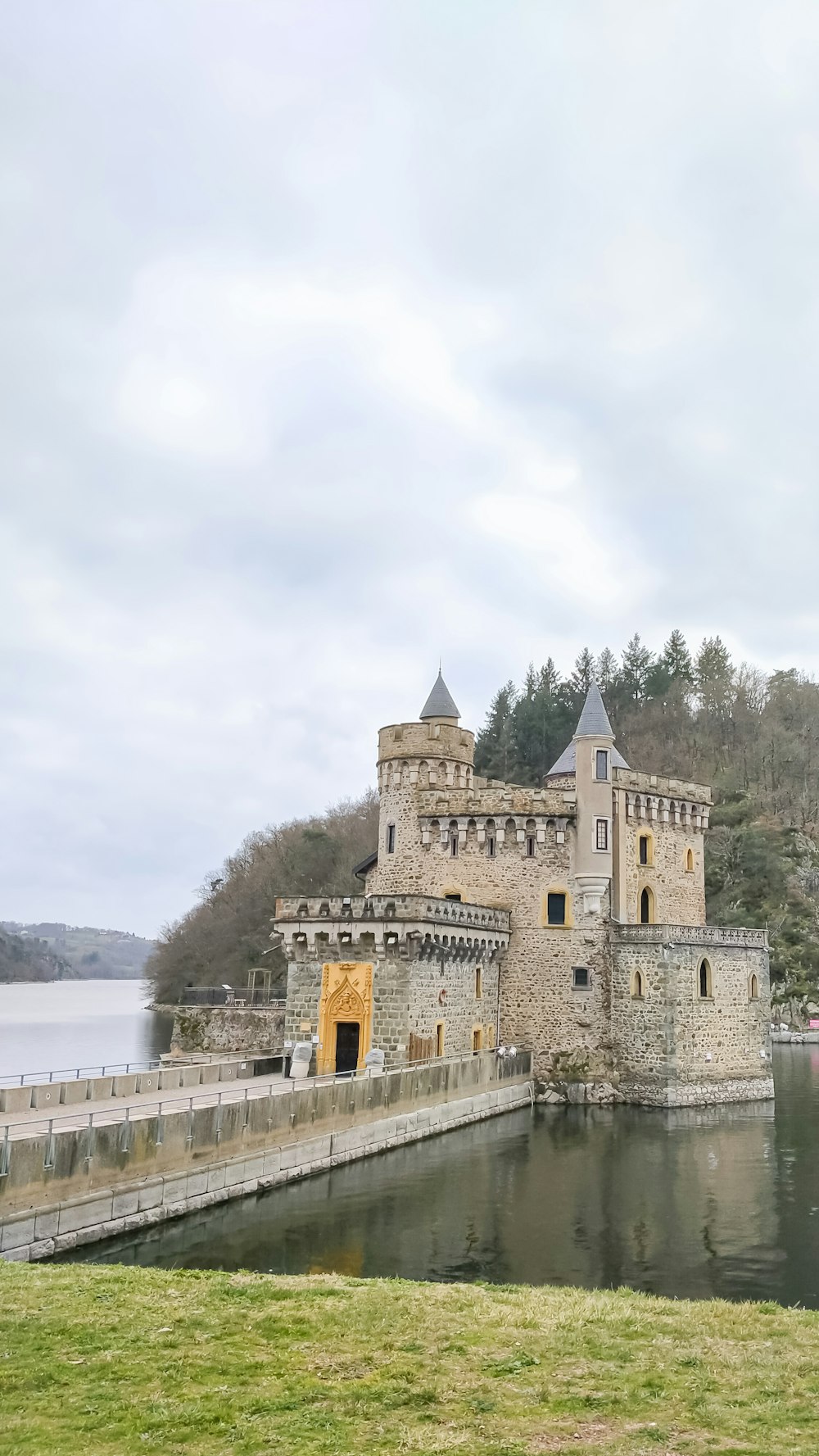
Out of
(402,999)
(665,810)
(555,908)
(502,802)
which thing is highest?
(665,810)

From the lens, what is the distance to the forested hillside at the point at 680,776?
236 ft

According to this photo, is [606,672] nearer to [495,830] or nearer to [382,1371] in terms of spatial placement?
[495,830]

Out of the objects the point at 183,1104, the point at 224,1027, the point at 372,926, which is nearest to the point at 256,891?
the point at 224,1027

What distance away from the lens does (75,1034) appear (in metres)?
82.2

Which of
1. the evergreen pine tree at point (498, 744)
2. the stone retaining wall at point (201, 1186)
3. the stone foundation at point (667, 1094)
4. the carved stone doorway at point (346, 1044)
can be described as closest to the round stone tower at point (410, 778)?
the stone foundation at point (667, 1094)

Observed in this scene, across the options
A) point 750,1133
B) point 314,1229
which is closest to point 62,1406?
point 314,1229

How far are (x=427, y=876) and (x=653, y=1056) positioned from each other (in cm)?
1040

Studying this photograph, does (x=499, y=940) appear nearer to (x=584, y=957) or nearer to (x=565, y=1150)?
(x=584, y=957)

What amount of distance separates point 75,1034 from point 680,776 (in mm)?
48118

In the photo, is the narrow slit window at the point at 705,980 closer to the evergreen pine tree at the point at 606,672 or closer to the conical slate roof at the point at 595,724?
the conical slate roof at the point at 595,724

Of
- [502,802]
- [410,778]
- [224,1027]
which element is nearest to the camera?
→ [502,802]

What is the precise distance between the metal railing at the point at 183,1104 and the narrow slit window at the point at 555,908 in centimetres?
508

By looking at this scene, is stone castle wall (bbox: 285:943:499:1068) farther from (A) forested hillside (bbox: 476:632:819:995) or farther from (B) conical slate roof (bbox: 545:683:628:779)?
(A) forested hillside (bbox: 476:632:819:995)

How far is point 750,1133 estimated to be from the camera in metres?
32.8
